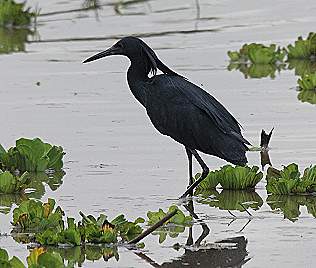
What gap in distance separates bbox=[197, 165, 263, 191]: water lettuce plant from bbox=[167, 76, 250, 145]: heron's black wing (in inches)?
9.8

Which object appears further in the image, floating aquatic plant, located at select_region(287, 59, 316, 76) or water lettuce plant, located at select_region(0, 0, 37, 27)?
water lettuce plant, located at select_region(0, 0, 37, 27)

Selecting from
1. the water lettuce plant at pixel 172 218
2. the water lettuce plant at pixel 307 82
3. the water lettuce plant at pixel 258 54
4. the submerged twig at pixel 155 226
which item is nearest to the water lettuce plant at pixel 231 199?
the water lettuce plant at pixel 172 218

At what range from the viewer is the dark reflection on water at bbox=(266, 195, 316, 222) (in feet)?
24.3

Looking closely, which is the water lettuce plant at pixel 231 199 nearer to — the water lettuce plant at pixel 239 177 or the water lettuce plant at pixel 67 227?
the water lettuce plant at pixel 239 177

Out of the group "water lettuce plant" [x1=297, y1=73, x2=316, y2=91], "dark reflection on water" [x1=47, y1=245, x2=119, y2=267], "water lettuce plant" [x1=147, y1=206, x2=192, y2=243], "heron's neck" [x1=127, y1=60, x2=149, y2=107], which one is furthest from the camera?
"water lettuce plant" [x1=297, y1=73, x2=316, y2=91]

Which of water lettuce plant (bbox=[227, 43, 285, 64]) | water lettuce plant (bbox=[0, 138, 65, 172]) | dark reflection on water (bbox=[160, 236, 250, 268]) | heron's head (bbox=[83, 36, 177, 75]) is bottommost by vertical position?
dark reflection on water (bbox=[160, 236, 250, 268])

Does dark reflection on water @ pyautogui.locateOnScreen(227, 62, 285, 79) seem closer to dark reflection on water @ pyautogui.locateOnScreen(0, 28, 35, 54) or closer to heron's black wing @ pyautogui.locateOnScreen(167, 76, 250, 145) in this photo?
dark reflection on water @ pyautogui.locateOnScreen(0, 28, 35, 54)

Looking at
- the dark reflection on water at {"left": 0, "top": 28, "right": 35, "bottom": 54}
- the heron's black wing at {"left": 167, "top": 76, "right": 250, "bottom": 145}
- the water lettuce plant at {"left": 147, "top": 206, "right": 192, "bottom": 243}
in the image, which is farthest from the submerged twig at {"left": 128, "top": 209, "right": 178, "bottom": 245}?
the dark reflection on water at {"left": 0, "top": 28, "right": 35, "bottom": 54}

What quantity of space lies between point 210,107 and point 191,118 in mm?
153

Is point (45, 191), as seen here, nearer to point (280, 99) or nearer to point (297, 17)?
point (280, 99)

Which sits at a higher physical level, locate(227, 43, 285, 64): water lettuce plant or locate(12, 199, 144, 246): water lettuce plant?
locate(227, 43, 285, 64): water lettuce plant

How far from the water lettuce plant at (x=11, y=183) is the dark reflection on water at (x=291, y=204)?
1.70m

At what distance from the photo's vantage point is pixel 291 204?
7.66 meters

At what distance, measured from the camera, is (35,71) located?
44.4ft
